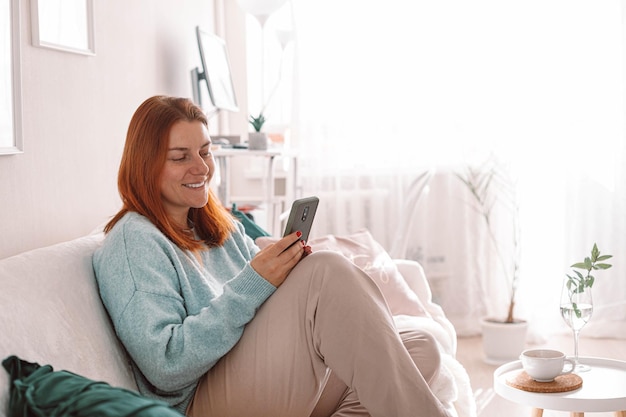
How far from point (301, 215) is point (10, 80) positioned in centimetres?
79

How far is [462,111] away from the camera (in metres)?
4.45

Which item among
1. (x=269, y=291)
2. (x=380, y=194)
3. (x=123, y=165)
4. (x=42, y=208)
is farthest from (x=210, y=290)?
(x=380, y=194)

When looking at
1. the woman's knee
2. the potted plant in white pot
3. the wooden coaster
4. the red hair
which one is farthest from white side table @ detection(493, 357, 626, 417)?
the potted plant in white pot

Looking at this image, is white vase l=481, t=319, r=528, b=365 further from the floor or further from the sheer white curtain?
the sheer white curtain

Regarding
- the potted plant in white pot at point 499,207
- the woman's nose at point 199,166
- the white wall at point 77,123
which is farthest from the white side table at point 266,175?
the woman's nose at point 199,166

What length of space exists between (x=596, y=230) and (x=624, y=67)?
87cm

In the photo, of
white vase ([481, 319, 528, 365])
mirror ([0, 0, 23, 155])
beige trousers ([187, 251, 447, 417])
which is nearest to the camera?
beige trousers ([187, 251, 447, 417])

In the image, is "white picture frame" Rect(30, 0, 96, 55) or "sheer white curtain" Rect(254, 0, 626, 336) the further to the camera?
"sheer white curtain" Rect(254, 0, 626, 336)

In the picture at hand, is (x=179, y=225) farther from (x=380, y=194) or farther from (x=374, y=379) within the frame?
(x=380, y=194)

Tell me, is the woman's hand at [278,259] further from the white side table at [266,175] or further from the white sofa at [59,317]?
the white side table at [266,175]

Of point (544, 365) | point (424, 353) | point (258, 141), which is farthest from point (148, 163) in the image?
point (258, 141)

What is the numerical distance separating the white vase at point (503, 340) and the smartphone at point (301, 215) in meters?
2.24

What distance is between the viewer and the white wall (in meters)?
2.13

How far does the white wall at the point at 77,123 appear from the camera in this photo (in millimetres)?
2129
